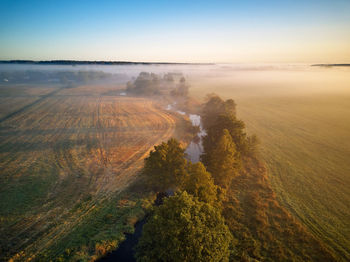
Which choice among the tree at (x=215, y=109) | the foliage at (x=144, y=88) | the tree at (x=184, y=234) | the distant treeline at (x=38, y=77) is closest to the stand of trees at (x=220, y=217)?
the tree at (x=184, y=234)

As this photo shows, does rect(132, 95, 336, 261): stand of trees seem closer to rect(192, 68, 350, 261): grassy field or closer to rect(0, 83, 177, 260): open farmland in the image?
rect(192, 68, 350, 261): grassy field

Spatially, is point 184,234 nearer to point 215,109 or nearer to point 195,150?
point 195,150

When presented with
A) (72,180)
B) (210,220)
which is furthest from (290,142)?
(72,180)

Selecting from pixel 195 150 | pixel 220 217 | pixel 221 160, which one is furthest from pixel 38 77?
pixel 220 217

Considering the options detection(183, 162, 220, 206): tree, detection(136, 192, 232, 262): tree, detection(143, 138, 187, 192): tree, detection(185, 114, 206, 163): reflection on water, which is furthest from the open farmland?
detection(183, 162, 220, 206): tree

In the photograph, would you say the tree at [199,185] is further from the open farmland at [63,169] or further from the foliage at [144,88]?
the foliage at [144,88]

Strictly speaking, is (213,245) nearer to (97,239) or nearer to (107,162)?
(97,239)
